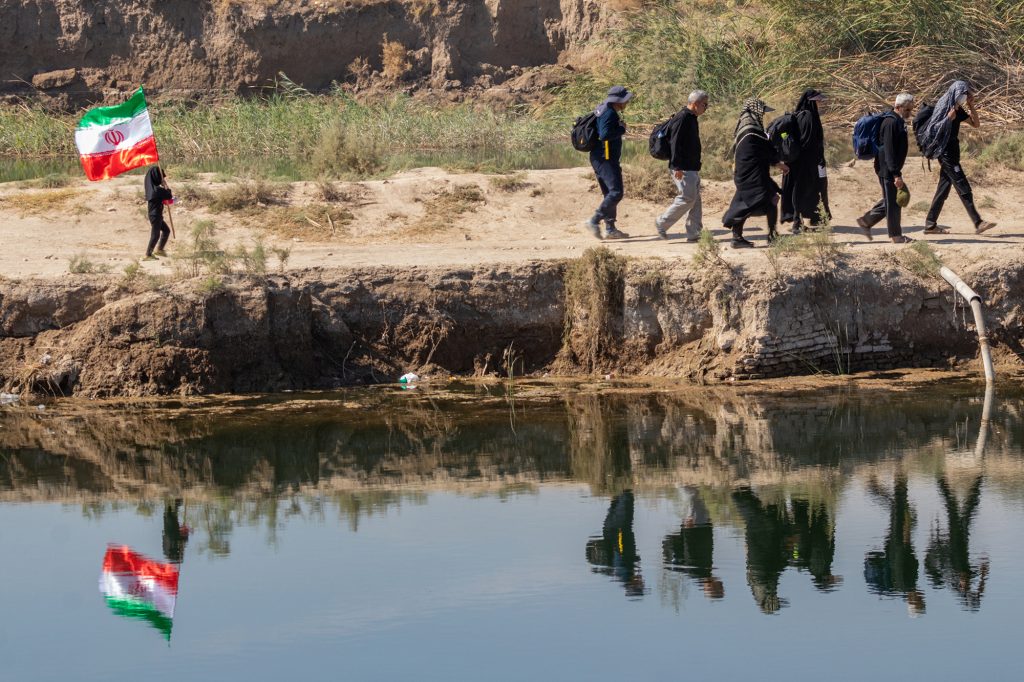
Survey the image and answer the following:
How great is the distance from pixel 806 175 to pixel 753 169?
3.09 feet

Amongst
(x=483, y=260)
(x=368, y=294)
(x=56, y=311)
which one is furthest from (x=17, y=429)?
(x=483, y=260)

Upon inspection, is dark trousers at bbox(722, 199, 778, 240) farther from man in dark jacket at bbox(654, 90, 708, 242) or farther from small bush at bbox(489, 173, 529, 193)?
small bush at bbox(489, 173, 529, 193)

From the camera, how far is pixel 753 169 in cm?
1341

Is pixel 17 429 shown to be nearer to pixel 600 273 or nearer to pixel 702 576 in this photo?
pixel 600 273

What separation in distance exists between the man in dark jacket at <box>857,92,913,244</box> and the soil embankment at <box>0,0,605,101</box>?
17.6m

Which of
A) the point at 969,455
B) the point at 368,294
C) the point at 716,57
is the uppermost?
the point at 716,57

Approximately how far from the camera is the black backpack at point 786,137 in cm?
1372

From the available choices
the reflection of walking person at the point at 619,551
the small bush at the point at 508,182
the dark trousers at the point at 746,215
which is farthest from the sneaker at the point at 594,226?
the reflection of walking person at the point at 619,551

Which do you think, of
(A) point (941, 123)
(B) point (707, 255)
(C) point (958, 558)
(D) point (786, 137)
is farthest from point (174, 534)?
(A) point (941, 123)

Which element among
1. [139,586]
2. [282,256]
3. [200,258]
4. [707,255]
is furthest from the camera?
[282,256]

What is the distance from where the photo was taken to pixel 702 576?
8094 millimetres

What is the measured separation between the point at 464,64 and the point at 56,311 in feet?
62.2

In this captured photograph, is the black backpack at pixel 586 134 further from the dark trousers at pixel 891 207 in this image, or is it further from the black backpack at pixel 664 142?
the dark trousers at pixel 891 207

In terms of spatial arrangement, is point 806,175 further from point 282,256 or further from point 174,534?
point 174,534
